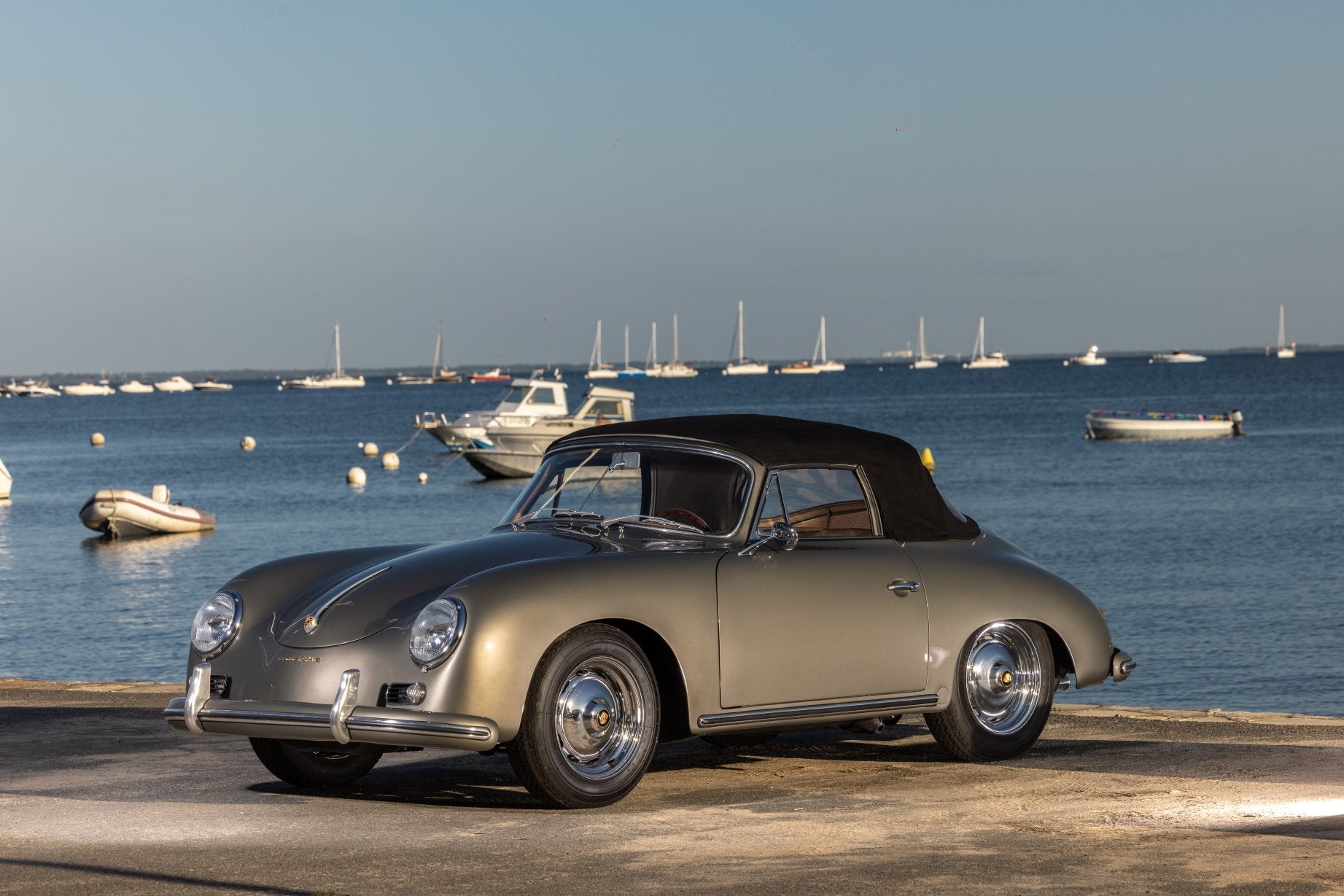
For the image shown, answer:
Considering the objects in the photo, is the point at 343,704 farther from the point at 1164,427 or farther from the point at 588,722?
the point at 1164,427

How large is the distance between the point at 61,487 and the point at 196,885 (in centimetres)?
6629

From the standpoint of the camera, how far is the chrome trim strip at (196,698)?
743 centimetres

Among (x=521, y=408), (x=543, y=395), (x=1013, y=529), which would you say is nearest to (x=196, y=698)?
(x=1013, y=529)

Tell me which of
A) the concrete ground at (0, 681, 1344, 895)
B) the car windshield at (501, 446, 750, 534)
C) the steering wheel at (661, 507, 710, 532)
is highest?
the car windshield at (501, 446, 750, 534)

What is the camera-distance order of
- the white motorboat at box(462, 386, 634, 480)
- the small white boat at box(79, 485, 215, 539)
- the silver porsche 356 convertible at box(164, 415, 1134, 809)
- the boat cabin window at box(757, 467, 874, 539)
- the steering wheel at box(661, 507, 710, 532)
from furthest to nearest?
the white motorboat at box(462, 386, 634, 480) < the small white boat at box(79, 485, 215, 539) < the boat cabin window at box(757, 467, 874, 539) < the steering wheel at box(661, 507, 710, 532) < the silver porsche 356 convertible at box(164, 415, 1134, 809)

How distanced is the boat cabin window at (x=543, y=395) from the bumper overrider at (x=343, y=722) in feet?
176

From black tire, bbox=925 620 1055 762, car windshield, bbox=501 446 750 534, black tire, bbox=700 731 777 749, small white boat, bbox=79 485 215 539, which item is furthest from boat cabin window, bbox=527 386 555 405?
black tire, bbox=925 620 1055 762

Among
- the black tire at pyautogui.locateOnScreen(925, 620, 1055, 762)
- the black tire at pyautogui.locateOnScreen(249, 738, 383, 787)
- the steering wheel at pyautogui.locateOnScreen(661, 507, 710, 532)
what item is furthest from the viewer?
the black tire at pyautogui.locateOnScreen(925, 620, 1055, 762)

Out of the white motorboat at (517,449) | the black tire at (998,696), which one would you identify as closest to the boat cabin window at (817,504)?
the black tire at (998,696)

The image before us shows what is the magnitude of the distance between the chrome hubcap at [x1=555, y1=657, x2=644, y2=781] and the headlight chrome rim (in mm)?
518

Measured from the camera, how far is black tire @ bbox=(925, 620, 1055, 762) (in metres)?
8.45

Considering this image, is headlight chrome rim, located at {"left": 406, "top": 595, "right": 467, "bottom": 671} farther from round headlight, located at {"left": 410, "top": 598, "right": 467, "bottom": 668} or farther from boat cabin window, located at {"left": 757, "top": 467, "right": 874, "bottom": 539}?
boat cabin window, located at {"left": 757, "top": 467, "right": 874, "bottom": 539}

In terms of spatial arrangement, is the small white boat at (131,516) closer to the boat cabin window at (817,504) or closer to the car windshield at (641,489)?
the car windshield at (641,489)

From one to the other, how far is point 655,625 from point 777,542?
2.82 feet
